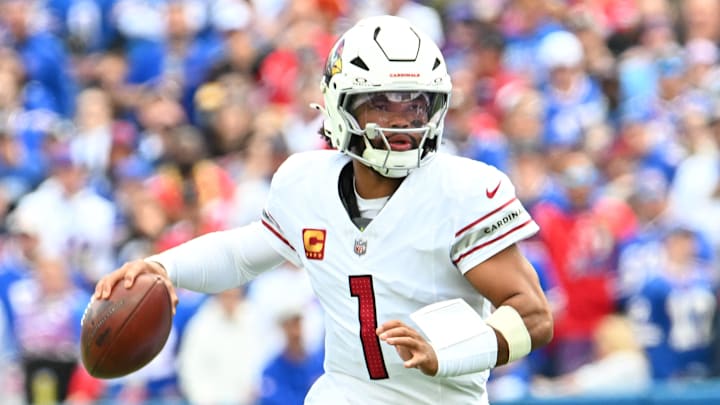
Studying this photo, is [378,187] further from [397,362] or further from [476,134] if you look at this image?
[476,134]

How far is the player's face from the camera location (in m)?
4.35

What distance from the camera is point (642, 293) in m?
8.49

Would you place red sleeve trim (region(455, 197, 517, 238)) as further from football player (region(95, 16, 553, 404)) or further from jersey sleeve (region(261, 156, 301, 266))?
jersey sleeve (region(261, 156, 301, 266))

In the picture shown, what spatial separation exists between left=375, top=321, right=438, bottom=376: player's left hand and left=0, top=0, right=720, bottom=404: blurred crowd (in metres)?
3.80

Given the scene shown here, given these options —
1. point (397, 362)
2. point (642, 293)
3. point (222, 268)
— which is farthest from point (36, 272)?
point (397, 362)

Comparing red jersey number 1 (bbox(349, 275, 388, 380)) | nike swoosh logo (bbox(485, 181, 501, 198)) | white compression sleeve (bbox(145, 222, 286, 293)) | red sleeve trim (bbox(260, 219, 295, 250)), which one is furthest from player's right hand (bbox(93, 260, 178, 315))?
nike swoosh logo (bbox(485, 181, 501, 198))

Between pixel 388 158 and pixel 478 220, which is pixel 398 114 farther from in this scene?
pixel 478 220

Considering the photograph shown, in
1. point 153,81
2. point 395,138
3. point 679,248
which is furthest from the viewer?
point 153,81

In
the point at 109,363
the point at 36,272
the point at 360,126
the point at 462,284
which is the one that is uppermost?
the point at 360,126

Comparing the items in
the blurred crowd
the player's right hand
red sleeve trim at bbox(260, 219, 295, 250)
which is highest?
red sleeve trim at bbox(260, 219, 295, 250)

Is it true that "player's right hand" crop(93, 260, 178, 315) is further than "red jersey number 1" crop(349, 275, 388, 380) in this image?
Yes

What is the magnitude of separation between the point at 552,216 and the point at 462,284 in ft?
15.0

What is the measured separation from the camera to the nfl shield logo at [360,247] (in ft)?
14.4

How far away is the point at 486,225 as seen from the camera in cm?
423
